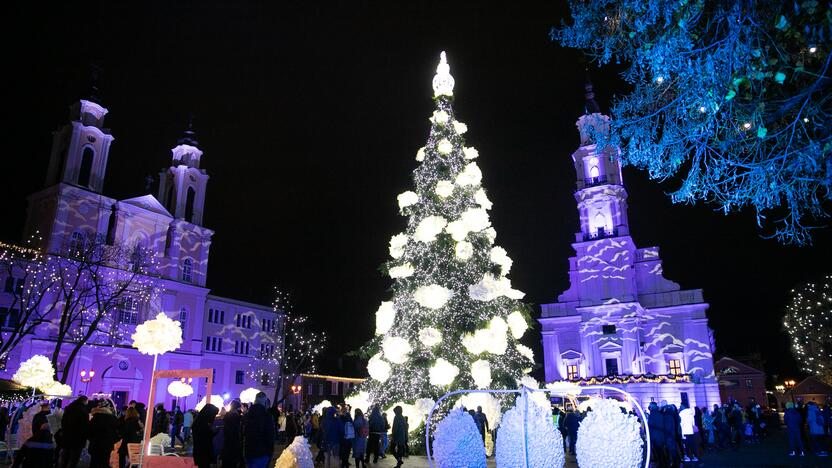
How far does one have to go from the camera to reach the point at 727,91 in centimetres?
573

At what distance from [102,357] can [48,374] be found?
1798 centimetres

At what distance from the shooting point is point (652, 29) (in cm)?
648

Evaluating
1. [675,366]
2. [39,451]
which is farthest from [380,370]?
[675,366]

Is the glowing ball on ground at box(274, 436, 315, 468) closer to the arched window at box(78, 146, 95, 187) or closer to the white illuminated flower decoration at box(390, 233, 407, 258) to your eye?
the white illuminated flower decoration at box(390, 233, 407, 258)

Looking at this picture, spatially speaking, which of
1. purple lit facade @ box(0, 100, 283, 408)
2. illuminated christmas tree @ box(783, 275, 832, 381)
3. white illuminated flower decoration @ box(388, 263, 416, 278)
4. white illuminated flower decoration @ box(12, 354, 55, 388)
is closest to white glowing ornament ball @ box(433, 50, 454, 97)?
white illuminated flower decoration @ box(388, 263, 416, 278)

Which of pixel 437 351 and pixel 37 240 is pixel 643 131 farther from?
pixel 37 240

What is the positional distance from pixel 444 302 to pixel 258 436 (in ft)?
28.5

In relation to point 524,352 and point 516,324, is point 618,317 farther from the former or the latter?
point 516,324

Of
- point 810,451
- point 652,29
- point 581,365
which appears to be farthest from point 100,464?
point 581,365

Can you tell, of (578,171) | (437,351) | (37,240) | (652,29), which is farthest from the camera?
(578,171)

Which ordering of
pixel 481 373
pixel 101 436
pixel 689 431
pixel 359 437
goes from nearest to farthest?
pixel 101 436
pixel 359 437
pixel 481 373
pixel 689 431

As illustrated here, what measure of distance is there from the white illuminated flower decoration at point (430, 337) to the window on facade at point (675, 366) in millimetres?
32495

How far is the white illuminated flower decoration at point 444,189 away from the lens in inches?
662

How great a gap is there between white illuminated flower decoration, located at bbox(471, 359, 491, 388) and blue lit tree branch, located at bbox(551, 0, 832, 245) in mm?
8986
